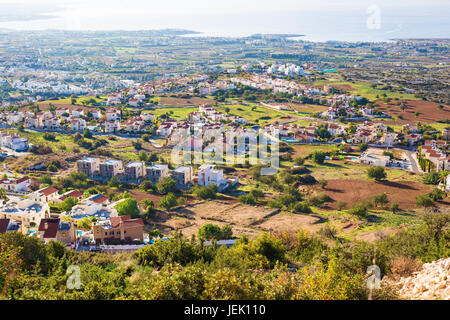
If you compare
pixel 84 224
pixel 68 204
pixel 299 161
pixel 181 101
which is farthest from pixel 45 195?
pixel 181 101

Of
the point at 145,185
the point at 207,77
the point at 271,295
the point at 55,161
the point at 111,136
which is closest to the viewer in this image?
the point at 271,295

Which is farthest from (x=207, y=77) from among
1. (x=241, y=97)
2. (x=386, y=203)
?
(x=386, y=203)

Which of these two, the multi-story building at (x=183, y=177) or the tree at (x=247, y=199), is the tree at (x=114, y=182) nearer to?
the multi-story building at (x=183, y=177)

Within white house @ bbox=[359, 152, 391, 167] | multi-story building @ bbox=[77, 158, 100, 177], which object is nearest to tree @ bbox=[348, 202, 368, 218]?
white house @ bbox=[359, 152, 391, 167]

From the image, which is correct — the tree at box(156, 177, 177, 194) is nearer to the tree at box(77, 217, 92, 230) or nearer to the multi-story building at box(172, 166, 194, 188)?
the multi-story building at box(172, 166, 194, 188)

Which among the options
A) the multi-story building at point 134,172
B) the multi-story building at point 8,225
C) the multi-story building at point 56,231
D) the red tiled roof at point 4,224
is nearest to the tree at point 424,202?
the multi-story building at point 134,172

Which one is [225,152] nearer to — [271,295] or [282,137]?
[282,137]
